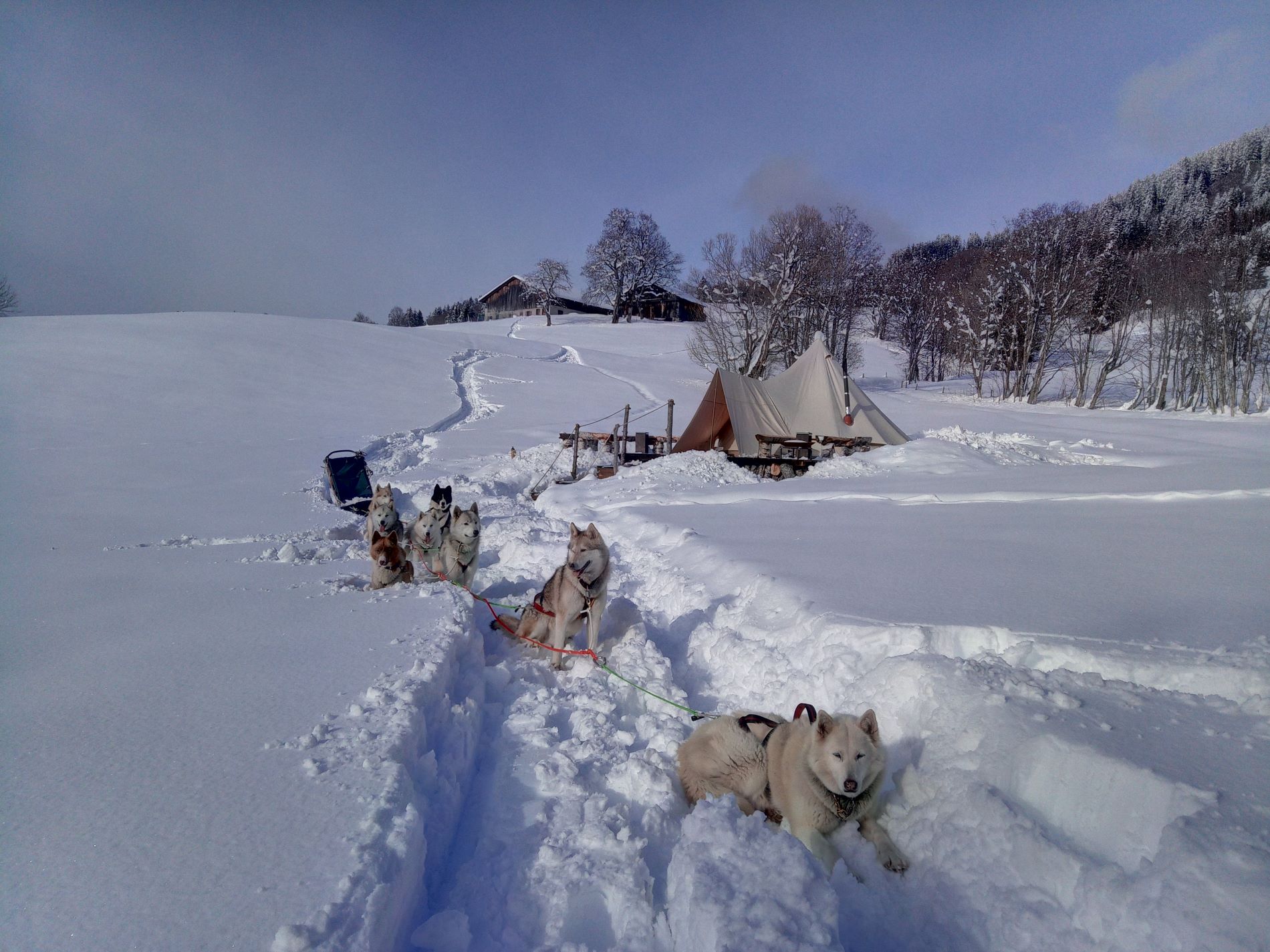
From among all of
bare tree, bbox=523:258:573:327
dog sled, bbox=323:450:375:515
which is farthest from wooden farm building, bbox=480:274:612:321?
dog sled, bbox=323:450:375:515

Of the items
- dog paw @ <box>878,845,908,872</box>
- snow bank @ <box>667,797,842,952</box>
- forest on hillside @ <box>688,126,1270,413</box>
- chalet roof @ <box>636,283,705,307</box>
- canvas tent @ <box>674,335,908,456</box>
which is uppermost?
chalet roof @ <box>636,283,705,307</box>

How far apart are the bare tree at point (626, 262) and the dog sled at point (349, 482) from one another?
144 ft

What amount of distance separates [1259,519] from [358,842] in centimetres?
A: 759

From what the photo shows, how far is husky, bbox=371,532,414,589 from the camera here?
5.07 meters

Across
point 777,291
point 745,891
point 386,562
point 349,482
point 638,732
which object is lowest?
point 349,482

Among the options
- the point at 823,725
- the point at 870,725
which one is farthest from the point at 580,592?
the point at 870,725

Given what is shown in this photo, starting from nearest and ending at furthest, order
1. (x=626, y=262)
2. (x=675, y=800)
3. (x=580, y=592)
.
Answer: (x=675, y=800) < (x=580, y=592) < (x=626, y=262)

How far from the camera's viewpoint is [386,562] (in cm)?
512

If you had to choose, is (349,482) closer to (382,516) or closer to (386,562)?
(382,516)

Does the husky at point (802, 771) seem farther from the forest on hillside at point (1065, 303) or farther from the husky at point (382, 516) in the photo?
the forest on hillside at point (1065, 303)

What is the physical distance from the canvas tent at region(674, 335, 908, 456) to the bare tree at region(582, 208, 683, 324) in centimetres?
3769

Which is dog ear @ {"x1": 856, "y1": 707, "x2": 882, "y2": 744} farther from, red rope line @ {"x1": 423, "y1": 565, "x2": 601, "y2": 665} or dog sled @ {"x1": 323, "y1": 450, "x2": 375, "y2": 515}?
dog sled @ {"x1": 323, "y1": 450, "x2": 375, "y2": 515}

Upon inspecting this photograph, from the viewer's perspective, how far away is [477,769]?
2.80 m

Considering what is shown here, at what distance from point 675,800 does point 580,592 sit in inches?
68.3
